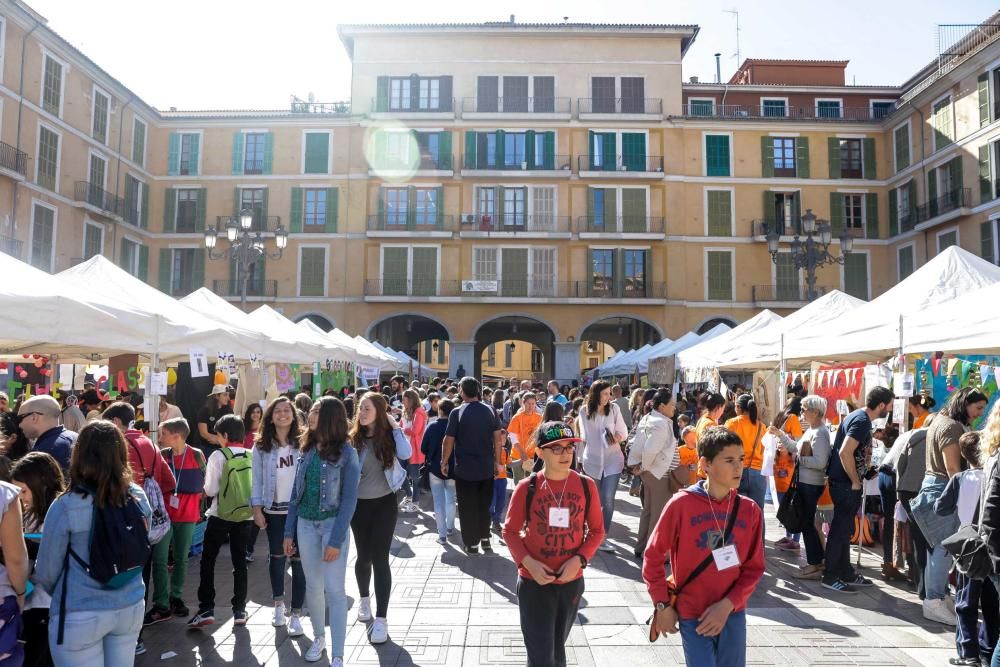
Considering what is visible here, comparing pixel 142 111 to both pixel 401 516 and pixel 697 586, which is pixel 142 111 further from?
pixel 697 586

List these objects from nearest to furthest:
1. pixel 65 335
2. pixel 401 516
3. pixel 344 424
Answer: pixel 344 424, pixel 65 335, pixel 401 516

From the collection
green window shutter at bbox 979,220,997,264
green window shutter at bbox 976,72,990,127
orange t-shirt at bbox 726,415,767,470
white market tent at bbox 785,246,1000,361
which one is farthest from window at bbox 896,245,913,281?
orange t-shirt at bbox 726,415,767,470

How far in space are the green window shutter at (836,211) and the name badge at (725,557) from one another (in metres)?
30.8

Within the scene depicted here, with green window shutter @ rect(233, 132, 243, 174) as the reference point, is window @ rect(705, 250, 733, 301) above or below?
below

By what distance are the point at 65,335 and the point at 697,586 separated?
5.27 m

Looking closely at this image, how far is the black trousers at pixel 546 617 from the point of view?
3309 mm

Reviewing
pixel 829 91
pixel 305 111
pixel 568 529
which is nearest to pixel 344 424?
pixel 568 529

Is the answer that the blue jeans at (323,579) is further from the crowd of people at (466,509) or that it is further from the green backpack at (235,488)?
the green backpack at (235,488)

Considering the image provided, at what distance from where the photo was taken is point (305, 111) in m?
31.9

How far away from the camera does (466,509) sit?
722 centimetres

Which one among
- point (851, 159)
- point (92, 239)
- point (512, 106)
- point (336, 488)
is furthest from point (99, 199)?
point (851, 159)

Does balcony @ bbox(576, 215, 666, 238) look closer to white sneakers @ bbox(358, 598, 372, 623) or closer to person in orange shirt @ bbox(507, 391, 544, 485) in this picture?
person in orange shirt @ bbox(507, 391, 544, 485)

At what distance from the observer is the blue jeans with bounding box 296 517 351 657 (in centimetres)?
420

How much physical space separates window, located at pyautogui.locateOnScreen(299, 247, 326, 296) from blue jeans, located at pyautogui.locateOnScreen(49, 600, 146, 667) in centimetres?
2815
